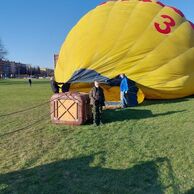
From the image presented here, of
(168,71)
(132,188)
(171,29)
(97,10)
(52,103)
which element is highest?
(97,10)

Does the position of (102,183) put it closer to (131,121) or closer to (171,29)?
(131,121)

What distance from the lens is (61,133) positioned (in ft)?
26.4

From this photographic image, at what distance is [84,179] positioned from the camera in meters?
4.83

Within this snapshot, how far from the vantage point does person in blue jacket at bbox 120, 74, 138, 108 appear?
1198 centimetres

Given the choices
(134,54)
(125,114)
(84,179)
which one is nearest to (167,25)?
(134,54)

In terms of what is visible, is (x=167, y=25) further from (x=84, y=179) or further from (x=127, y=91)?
(x=84, y=179)

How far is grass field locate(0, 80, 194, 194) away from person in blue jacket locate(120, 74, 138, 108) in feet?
7.48

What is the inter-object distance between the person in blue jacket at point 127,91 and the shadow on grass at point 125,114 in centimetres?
79

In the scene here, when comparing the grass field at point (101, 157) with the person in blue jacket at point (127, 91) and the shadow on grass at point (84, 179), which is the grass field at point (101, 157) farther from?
the person in blue jacket at point (127, 91)

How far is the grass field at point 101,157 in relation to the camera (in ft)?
15.0

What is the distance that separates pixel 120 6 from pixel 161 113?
220 inches

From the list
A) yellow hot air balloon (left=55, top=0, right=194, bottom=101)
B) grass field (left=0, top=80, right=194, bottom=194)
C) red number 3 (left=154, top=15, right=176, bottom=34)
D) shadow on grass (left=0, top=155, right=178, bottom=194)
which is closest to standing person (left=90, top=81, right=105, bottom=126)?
grass field (left=0, top=80, right=194, bottom=194)

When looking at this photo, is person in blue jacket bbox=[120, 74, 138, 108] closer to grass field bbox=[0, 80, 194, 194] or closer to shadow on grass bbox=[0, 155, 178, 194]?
grass field bbox=[0, 80, 194, 194]

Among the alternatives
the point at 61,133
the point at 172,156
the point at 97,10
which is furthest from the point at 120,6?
the point at 172,156
